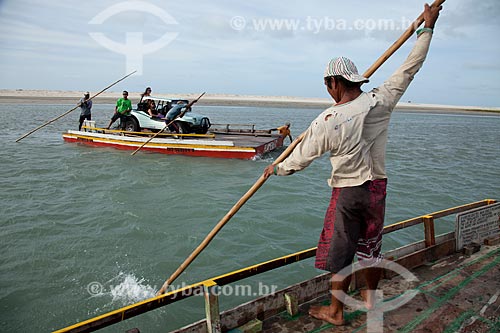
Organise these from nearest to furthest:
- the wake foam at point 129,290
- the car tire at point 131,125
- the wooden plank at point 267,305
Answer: the wooden plank at point 267,305 → the wake foam at point 129,290 → the car tire at point 131,125

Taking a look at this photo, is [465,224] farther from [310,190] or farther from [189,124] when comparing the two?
[189,124]

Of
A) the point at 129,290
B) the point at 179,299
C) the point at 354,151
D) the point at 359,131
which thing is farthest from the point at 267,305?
the point at 129,290

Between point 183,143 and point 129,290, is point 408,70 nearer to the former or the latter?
point 129,290

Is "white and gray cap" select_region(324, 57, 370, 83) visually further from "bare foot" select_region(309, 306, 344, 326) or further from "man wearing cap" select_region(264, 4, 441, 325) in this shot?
"bare foot" select_region(309, 306, 344, 326)

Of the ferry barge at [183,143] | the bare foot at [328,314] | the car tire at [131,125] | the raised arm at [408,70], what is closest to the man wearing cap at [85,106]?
the ferry barge at [183,143]

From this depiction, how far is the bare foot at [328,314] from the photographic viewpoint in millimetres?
3086

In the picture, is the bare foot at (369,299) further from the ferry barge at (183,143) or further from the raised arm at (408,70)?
the ferry barge at (183,143)

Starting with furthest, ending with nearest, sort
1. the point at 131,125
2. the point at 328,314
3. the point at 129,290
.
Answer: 1. the point at 131,125
2. the point at 129,290
3. the point at 328,314

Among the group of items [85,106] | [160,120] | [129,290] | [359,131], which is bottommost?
[129,290]

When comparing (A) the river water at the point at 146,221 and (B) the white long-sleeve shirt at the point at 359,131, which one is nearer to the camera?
(B) the white long-sleeve shirt at the point at 359,131

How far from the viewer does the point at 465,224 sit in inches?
177

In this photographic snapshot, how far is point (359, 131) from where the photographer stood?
99.3 inches

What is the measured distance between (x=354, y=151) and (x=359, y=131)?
0.15m

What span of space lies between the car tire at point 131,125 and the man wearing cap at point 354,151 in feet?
43.9
